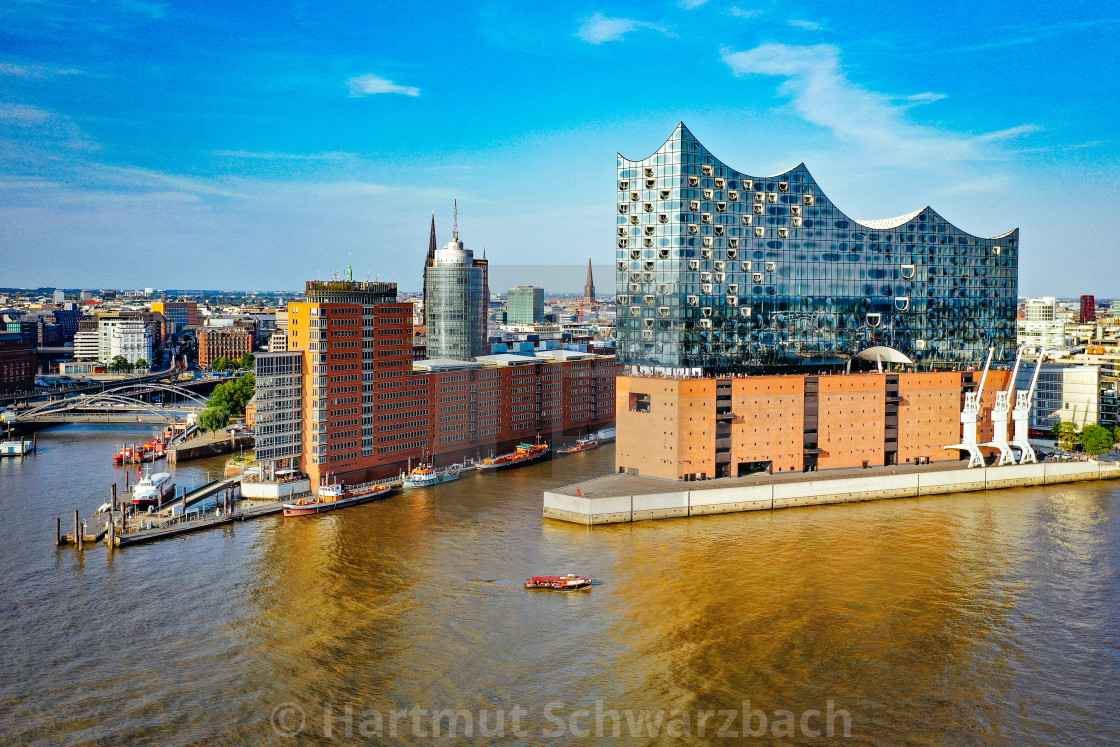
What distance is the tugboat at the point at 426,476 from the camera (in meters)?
68.8

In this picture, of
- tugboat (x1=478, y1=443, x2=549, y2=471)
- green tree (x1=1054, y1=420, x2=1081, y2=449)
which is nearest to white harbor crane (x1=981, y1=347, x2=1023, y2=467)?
green tree (x1=1054, y1=420, x2=1081, y2=449)

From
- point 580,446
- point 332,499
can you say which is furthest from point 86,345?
point 332,499

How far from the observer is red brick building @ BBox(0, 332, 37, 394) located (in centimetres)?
12275

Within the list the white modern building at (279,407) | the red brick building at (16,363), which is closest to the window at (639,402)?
the white modern building at (279,407)

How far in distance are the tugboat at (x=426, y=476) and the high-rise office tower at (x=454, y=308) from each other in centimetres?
3205

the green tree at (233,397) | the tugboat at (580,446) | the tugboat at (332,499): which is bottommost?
the tugboat at (332,499)

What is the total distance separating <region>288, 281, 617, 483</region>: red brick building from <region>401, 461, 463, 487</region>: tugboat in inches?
59.4

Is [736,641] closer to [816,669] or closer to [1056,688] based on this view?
[816,669]

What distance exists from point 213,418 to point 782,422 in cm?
5627

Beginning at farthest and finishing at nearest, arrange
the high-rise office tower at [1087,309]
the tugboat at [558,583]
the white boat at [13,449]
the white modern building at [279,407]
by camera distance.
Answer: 1. the high-rise office tower at [1087,309]
2. the white boat at [13,449]
3. the white modern building at [279,407]
4. the tugboat at [558,583]

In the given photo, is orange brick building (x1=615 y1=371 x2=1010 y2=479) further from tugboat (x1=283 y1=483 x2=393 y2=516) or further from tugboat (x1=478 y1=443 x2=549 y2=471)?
tugboat (x1=283 y1=483 x2=393 y2=516)

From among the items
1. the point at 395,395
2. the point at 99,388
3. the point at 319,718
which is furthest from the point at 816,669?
the point at 99,388

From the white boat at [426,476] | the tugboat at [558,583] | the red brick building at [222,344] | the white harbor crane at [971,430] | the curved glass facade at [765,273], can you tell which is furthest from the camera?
the red brick building at [222,344]

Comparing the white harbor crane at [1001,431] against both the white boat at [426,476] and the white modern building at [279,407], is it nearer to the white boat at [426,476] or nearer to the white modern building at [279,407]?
the white boat at [426,476]
